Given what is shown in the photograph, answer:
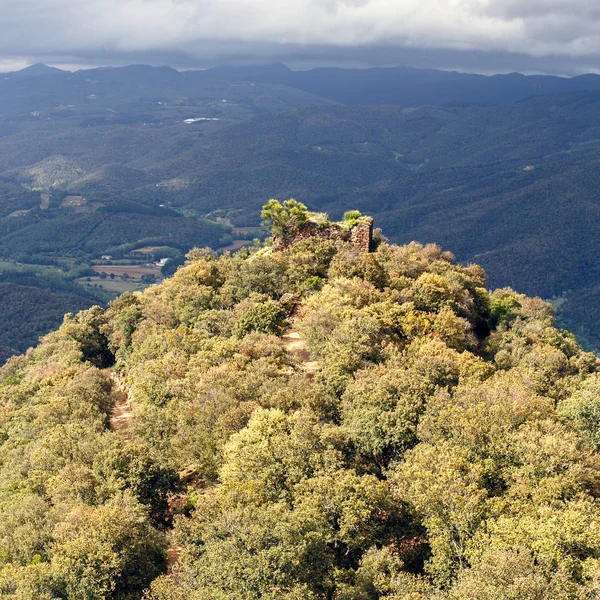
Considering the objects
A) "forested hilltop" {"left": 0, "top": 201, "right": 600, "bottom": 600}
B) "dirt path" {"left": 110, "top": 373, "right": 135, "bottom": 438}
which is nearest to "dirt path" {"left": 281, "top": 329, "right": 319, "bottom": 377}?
"forested hilltop" {"left": 0, "top": 201, "right": 600, "bottom": 600}

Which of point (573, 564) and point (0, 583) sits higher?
point (573, 564)

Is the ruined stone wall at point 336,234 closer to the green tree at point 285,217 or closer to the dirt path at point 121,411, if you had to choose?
the green tree at point 285,217

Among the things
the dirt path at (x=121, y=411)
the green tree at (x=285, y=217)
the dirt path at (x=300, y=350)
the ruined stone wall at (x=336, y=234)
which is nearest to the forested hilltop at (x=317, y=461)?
the dirt path at (x=300, y=350)

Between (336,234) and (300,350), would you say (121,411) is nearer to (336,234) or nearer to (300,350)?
(300,350)

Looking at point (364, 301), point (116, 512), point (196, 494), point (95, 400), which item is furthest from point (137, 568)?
point (364, 301)

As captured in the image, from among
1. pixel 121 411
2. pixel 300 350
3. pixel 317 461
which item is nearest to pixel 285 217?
pixel 300 350

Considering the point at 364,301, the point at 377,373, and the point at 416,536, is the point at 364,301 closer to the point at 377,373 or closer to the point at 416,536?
the point at 377,373
